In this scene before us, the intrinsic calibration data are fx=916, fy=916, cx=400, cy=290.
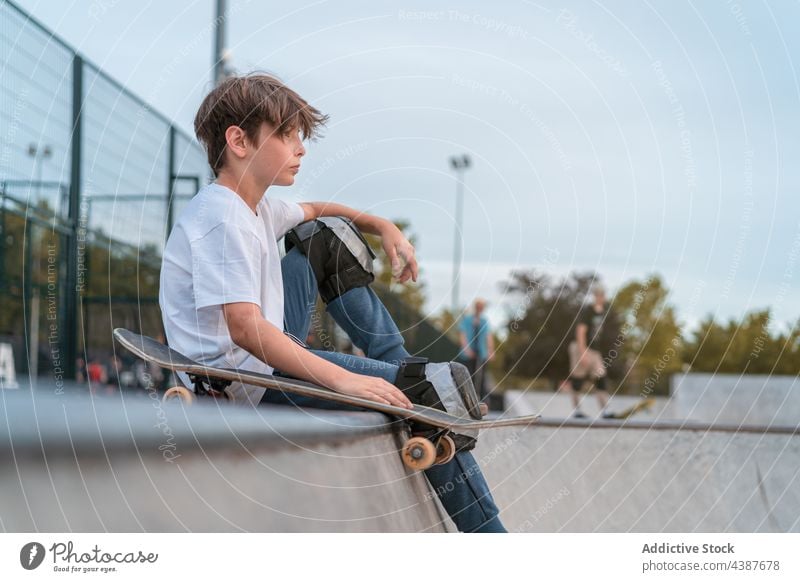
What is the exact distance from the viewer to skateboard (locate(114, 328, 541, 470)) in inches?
87.4

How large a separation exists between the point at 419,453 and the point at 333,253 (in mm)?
651

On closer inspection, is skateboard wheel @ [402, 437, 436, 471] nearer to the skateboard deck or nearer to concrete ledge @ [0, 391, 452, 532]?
the skateboard deck

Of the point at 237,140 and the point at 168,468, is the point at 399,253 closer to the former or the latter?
the point at 237,140

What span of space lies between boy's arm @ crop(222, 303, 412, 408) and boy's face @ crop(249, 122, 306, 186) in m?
0.42

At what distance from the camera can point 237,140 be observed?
257cm

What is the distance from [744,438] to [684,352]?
4969 cm

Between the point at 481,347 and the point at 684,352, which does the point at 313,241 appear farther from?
the point at 684,352

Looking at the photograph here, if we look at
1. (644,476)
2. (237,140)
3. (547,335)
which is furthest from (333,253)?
(547,335)

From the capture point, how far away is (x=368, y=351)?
2812 mm

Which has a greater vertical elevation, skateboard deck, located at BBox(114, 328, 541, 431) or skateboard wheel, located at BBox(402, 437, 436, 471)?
skateboard deck, located at BBox(114, 328, 541, 431)

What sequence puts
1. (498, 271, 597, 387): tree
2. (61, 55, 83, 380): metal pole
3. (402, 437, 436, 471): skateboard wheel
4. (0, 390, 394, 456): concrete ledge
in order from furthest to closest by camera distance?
(498, 271, 597, 387): tree < (61, 55, 83, 380): metal pole < (402, 437, 436, 471): skateboard wheel < (0, 390, 394, 456): concrete ledge

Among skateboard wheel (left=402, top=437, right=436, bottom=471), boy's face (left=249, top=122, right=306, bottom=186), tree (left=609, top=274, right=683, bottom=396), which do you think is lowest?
tree (left=609, top=274, right=683, bottom=396)

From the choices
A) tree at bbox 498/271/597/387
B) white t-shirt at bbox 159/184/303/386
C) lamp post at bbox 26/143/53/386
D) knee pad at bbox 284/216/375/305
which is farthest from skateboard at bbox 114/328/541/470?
tree at bbox 498/271/597/387
